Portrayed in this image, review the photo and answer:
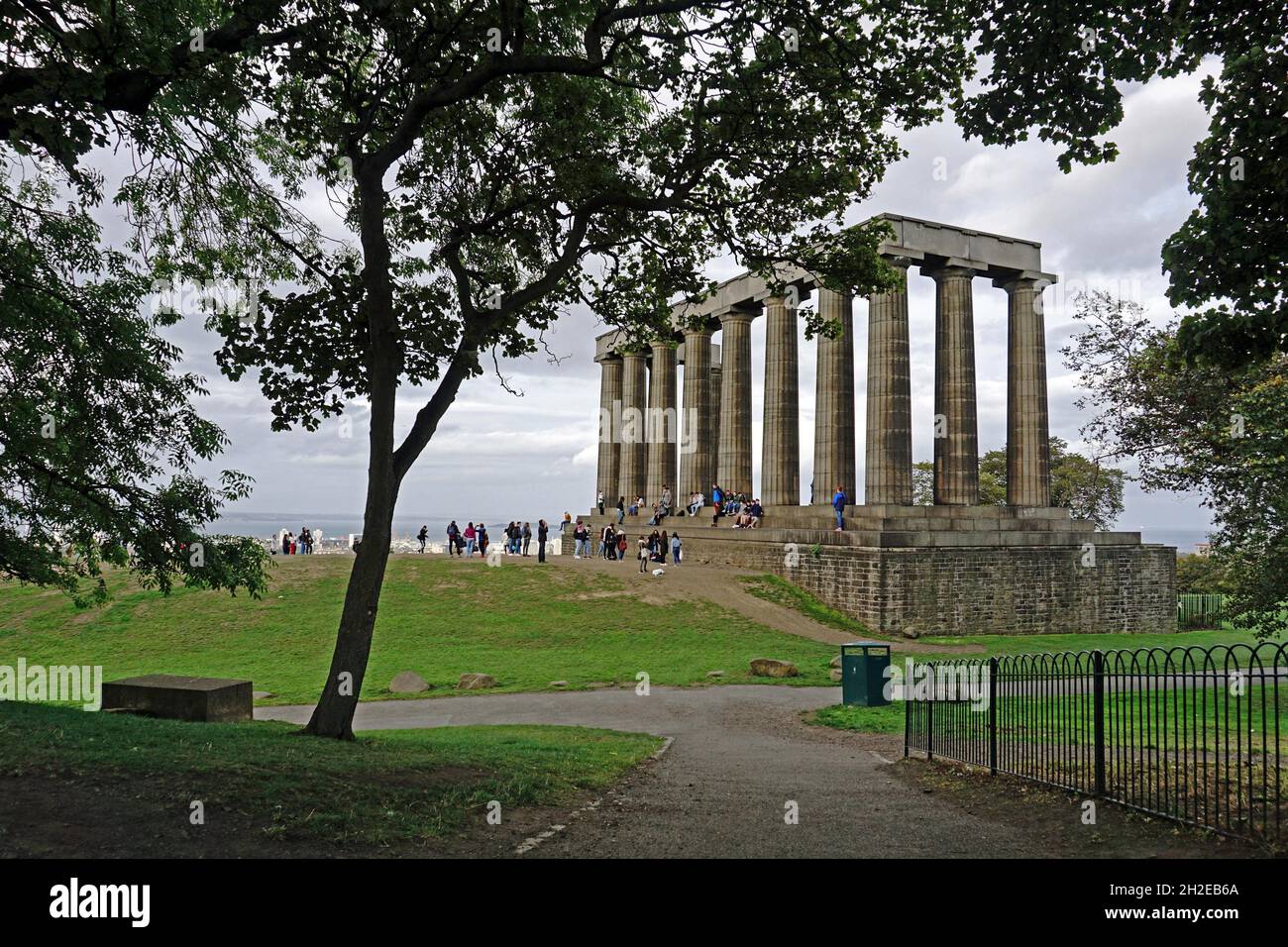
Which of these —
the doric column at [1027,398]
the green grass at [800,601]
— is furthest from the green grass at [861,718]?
the doric column at [1027,398]

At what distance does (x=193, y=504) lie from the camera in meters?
12.3

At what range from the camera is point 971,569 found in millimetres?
34062

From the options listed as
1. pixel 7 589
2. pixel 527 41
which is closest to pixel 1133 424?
pixel 527 41

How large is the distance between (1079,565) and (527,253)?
2984cm

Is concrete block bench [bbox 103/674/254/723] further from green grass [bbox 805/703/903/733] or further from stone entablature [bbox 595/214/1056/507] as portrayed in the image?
stone entablature [bbox 595/214/1056/507]

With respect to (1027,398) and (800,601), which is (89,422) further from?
(1027,398)

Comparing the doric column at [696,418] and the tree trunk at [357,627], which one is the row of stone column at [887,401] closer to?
the doric column at [696,418]

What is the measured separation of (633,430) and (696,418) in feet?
25.6

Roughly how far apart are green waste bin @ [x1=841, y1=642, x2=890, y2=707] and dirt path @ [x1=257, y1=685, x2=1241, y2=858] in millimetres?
Result: 1585

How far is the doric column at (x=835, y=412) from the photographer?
129 feet

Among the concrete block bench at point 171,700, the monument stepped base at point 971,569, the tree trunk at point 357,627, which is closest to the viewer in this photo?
the tree trunk at point 357,627

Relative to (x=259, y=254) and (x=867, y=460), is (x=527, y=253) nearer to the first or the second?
(x=259, y=254)

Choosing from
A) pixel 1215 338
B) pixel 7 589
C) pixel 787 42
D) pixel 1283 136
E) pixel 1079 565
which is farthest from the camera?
pixel 1079 565

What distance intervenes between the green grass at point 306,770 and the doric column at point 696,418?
39.2 m
